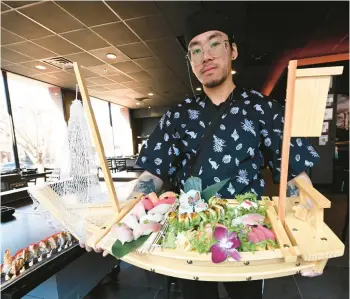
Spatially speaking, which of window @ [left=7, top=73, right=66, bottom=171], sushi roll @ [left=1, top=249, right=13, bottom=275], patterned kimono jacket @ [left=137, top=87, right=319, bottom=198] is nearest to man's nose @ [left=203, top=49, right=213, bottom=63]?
patterned kimono jacket @ [left=137, top=87, right=319, bottom=198]

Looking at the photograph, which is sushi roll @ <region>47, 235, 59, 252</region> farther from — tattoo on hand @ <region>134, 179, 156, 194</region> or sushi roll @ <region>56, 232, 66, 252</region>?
tattoo on hand @ <region>134, 179, 156, 194</region>

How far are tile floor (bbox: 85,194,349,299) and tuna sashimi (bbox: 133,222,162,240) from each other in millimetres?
1748

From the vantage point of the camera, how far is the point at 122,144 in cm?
1223

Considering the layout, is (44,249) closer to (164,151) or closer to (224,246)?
(164,151)

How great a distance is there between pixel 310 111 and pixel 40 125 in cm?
724

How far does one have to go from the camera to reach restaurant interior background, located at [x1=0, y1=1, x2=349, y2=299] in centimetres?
312

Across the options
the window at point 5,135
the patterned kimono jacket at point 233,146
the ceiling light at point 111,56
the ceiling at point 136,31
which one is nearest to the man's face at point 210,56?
the patterned kimono jacket at point 233,146

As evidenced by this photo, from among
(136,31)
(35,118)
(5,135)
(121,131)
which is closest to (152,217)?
(136,31)

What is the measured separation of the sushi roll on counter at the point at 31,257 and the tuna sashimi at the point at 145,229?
26.2 inches

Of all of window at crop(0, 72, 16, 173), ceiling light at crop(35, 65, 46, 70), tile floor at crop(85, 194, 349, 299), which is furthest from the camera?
window at crop(0, 72, 16, 173)

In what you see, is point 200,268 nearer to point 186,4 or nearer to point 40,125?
point 186,4

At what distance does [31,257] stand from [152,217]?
2.47 feet

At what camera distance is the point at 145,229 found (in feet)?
2.43

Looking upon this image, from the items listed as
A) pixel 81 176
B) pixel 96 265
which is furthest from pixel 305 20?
pixel 96 265
